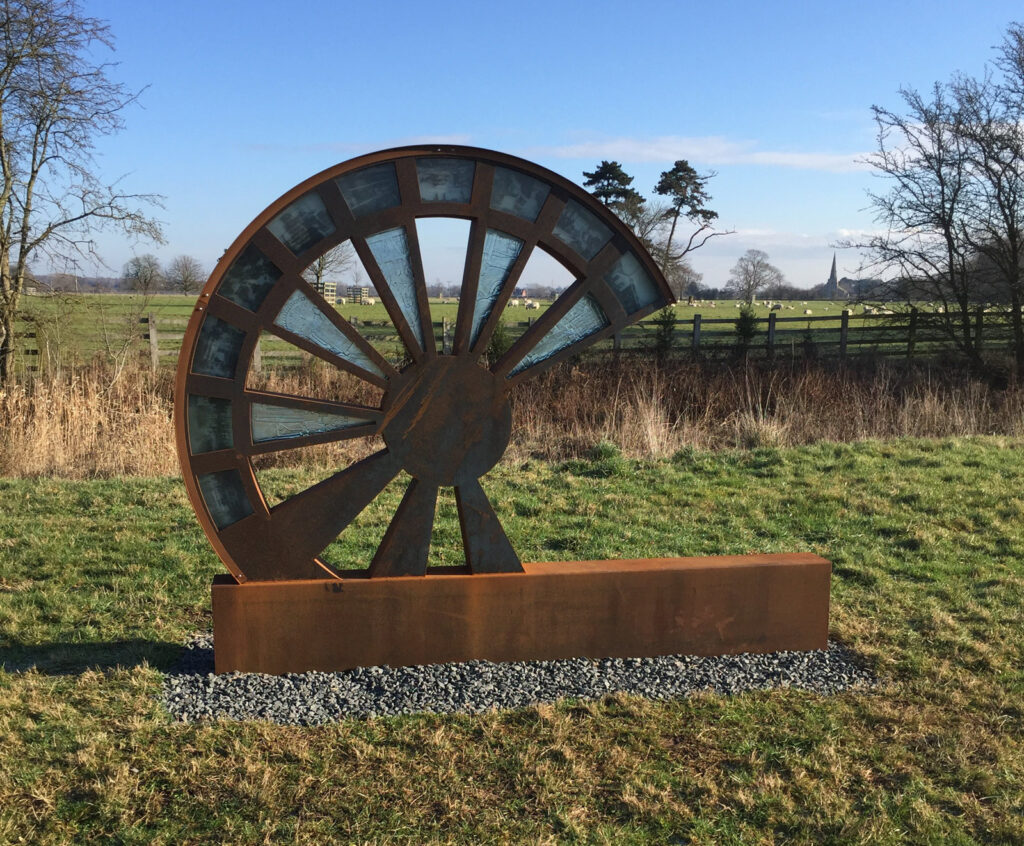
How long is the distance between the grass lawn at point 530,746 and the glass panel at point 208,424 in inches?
46.2

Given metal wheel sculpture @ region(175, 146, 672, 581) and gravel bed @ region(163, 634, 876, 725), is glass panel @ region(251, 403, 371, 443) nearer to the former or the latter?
metal wheel sculpture @ region(175, 146, 672, 581)

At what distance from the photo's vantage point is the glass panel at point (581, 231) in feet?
14.3

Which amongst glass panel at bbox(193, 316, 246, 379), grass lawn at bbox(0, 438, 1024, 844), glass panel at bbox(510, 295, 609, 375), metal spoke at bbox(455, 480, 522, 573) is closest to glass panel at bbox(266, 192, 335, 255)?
glass panel at bbox(193, 316, 246, 379)

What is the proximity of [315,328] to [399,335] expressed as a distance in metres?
0.40

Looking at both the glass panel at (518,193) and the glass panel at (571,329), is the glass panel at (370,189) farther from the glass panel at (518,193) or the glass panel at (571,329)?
the glass panel at (571,329)

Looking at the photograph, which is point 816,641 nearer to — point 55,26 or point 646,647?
point 646,647

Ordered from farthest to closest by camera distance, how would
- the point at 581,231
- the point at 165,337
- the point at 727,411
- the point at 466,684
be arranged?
the point at 165,337
the point at 727,411
the point at 581,231
the point at 466,684

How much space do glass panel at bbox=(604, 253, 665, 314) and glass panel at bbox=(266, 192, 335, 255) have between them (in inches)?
55.8

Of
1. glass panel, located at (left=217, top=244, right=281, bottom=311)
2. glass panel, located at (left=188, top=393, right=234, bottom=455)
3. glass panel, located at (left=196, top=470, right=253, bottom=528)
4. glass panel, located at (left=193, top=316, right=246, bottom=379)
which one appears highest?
glass panel, located at (left=217, top=244, right=281, bottom=311)

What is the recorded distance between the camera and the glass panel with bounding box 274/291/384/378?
163 inches

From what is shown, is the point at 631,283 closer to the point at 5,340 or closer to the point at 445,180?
the point at 445,180

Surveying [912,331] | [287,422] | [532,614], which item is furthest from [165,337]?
[532,614]

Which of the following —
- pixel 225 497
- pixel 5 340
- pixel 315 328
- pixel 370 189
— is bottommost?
pixel 225 497

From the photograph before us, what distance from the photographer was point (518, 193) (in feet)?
14.0
